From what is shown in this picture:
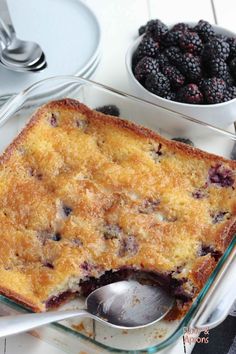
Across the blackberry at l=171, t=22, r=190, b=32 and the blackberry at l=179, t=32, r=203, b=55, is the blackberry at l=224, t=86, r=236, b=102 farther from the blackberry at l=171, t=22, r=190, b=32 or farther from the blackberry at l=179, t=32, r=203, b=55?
the blackberry at l=171, t=22, r=190, b=32

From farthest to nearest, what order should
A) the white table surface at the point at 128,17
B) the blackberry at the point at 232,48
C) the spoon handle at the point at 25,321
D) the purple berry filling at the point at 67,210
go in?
1. the white table surface at the point at 128,17
2. the blackberry at the point at 232,48
3. the purple berry filling at the point at 67,210
4. the spoon handle at the point at 25,321

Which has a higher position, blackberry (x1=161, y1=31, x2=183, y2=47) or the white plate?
blackberry (x1=161, y1=31, x2=183, y2=47)

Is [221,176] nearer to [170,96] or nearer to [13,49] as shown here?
[170,96]

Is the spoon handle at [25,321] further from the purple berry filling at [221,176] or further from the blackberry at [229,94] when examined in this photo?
the blackberry at [229,94]

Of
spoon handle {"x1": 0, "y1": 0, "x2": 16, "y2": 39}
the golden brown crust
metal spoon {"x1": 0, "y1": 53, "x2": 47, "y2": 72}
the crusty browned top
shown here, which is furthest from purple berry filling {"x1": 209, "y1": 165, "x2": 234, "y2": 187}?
spoon handle {"x1": 0, "y1": 0, "x2": 16, "y2": 39}

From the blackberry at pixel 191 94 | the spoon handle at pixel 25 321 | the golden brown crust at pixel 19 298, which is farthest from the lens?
the blackberry at pixel 191 94

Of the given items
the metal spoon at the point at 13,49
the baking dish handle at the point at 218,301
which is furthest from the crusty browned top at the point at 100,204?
the metal spoon at the point at 13,49

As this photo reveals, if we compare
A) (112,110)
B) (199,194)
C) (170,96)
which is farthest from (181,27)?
(199,194)
